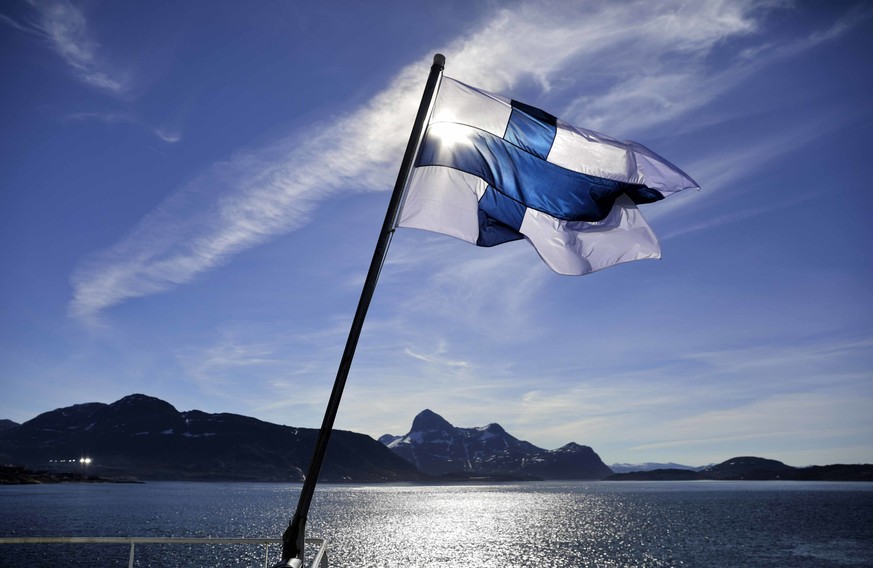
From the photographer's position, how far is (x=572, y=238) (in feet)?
27.2

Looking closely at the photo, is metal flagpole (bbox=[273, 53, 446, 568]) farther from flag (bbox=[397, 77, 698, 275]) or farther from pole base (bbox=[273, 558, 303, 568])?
flag (bbox=[397, 77, 698, 275])

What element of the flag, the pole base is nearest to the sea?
the flag

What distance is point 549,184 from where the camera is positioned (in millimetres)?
8344

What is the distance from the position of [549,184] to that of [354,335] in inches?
152

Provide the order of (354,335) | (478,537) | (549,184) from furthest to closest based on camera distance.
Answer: (478,537) < (549,184) < (354,335)

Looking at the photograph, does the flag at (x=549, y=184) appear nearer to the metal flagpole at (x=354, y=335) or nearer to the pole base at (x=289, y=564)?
the metal flagpole at (x=354, y=335)

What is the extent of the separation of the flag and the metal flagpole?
4.44 feet

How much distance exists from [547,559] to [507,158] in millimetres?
73355

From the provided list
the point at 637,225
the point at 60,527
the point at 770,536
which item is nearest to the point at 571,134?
the point at 637,225

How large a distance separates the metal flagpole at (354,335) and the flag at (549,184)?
135 centimetres

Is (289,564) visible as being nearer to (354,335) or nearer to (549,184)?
(354,335)

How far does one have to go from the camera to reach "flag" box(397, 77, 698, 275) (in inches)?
307

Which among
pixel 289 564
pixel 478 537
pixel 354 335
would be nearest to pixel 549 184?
pixel 354 335

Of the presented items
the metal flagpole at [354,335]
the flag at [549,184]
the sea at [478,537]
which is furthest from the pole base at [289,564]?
the sea at [478,537]
